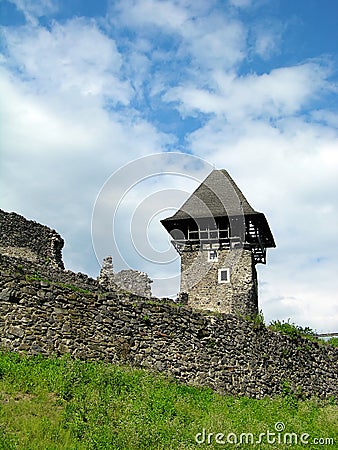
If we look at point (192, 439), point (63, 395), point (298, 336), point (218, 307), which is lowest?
point (192, 439)

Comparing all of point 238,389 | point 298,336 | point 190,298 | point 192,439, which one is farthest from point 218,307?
point 192,439

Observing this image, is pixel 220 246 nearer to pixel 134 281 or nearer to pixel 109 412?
pixel 134 281

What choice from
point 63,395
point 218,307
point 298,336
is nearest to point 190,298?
point 218,307

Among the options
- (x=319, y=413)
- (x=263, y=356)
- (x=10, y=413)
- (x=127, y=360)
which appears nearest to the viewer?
(x=10, y=413)

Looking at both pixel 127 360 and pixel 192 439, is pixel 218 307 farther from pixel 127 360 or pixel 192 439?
pixel 192 439

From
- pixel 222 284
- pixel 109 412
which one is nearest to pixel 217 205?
pixel 222 284

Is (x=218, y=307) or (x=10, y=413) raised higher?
(x=218, y=307)

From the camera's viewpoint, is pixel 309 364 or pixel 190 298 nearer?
pixel 309 364

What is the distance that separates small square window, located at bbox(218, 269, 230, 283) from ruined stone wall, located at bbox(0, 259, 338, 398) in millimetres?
13965

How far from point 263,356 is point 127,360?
445 centimetres

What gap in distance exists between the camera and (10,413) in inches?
287

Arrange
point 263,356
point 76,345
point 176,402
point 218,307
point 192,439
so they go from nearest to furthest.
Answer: point 192,439
point 176,402
point 76,345
point 263,356
point 218,307

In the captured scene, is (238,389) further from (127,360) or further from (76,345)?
(76,345)

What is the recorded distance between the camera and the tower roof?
103 ft
